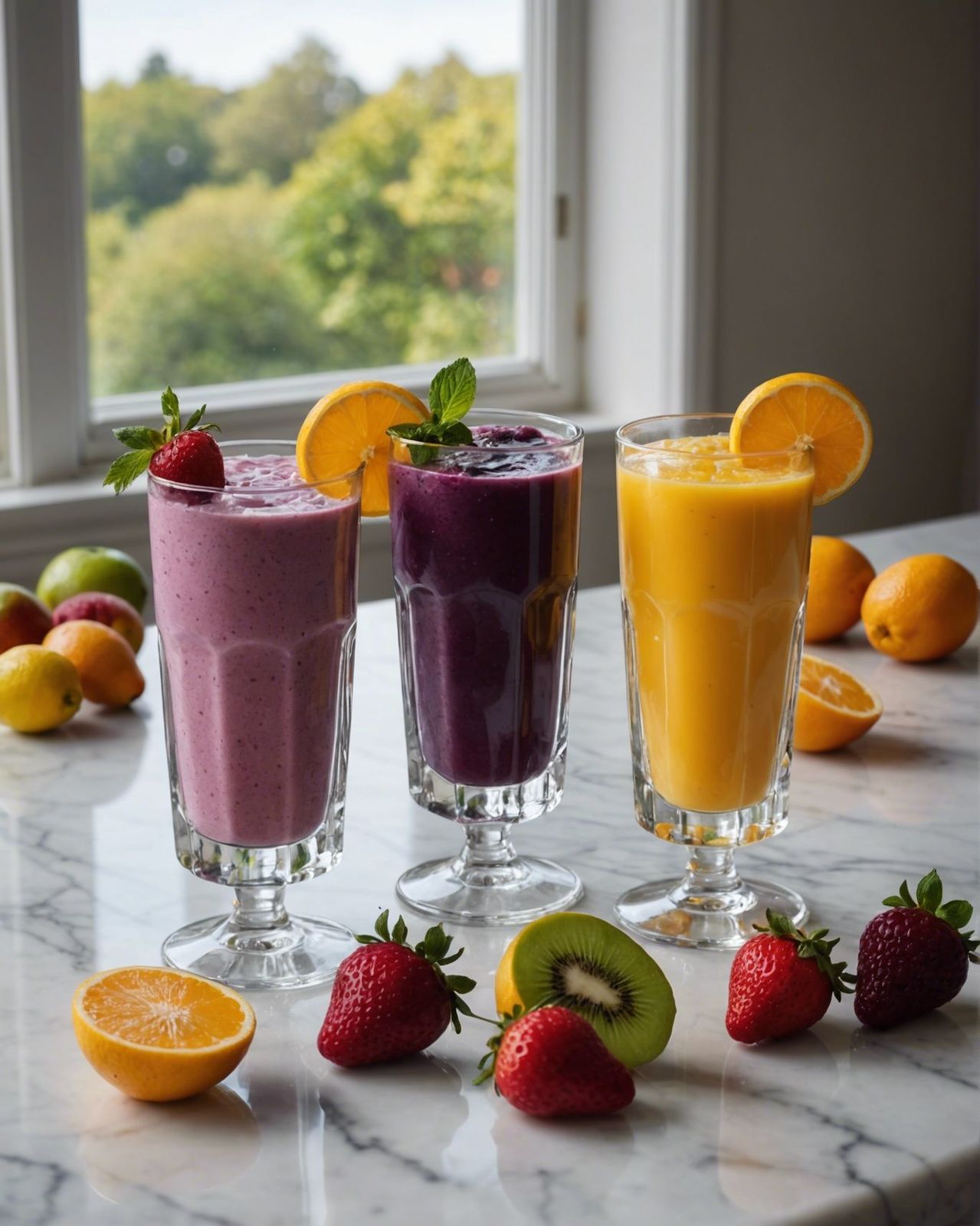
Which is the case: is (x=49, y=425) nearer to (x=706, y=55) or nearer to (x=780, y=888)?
(x=706, y=55)

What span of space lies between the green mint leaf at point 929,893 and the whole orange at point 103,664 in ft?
2.75

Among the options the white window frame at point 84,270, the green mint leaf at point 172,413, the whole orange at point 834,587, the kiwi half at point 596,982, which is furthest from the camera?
the white window frame at point 84,270

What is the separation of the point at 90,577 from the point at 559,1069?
3.61 ft

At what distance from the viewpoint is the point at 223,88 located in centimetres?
268

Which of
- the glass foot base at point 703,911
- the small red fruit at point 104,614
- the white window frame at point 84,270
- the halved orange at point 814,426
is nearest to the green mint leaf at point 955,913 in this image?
the glass foot base at point 703,911

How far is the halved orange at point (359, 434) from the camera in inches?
38.5

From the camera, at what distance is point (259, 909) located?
1.02 metres

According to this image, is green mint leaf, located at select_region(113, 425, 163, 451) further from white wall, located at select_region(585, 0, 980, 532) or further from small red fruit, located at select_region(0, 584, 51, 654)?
white wall, located at select_region(585, 0, 980, 532)

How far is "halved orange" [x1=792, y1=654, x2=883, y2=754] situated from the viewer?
53.7 inches

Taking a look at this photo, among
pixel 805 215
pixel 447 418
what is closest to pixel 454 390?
pixel 447 418

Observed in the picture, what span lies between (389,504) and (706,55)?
2122 millimetres

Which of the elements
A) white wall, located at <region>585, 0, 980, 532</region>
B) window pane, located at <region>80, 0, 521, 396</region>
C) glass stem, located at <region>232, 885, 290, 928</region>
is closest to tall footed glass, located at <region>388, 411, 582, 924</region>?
glass stem, located at <region>232, 885, 290, 928</region>

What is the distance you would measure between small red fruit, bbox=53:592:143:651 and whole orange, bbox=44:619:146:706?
0.10m

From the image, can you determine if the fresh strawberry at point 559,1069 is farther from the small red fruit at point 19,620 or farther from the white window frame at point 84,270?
the white window frame at point 84,270
